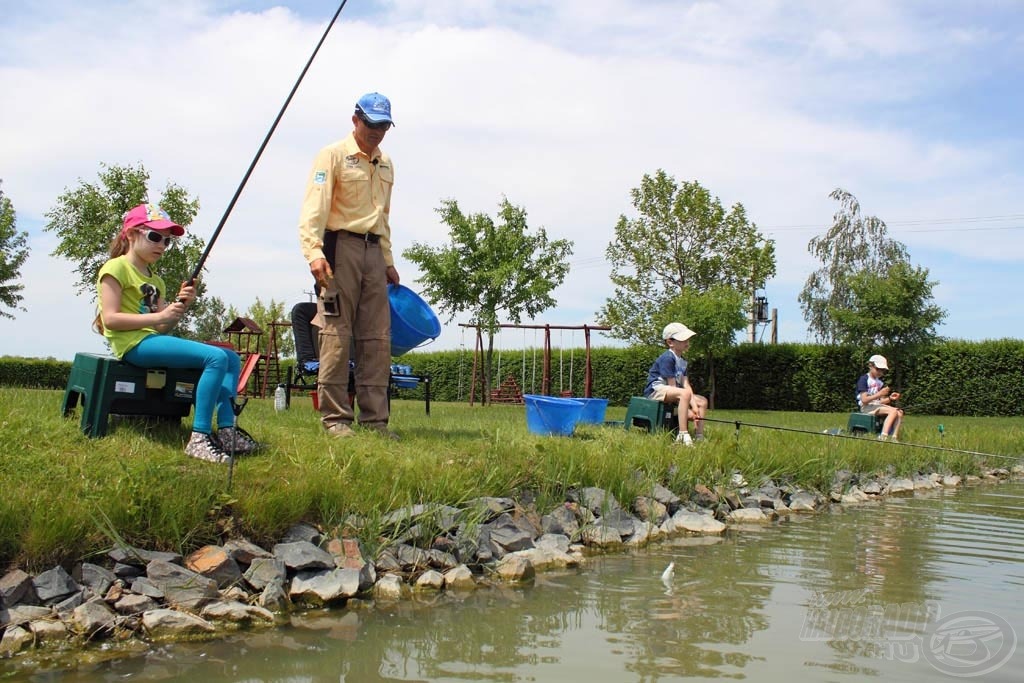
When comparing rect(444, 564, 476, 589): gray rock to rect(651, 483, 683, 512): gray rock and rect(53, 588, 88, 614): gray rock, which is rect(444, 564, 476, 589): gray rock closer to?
rect(53, 588, 88, 614): gray rock

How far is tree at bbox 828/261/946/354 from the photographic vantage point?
23.2m

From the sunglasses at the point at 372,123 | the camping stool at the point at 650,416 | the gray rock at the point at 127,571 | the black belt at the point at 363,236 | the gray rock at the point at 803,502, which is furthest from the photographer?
the camping stool at the point at 650,416

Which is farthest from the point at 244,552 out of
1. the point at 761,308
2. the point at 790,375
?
the point at 761,308

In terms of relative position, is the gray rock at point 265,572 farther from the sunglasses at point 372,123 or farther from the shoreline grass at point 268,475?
the sunglasses at point 372,123

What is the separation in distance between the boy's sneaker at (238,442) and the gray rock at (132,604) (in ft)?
4.26

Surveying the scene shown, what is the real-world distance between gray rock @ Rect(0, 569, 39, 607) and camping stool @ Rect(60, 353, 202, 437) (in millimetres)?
1437

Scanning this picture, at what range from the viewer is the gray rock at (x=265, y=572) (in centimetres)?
384

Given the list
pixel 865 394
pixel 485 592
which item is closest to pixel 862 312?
pixel 865 394

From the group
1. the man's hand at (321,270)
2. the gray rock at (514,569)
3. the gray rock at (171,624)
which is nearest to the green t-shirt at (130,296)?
the man's hand at (321,270)

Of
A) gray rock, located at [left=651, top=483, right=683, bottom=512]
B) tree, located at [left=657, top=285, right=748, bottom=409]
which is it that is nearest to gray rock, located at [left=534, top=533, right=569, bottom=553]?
gray rock, located at [left=651, top=483, right=683, bottom=512]

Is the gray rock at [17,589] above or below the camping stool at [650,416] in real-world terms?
below

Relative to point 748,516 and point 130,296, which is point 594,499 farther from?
point 130,296

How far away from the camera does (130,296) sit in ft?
16.0

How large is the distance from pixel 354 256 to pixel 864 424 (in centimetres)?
790
